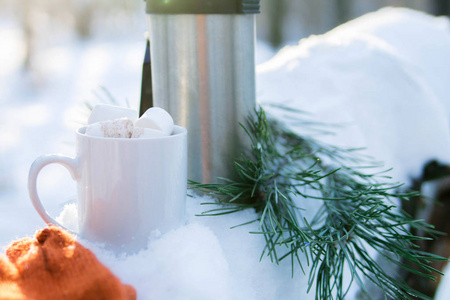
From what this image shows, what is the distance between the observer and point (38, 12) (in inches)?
152

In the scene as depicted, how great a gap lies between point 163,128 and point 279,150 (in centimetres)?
24

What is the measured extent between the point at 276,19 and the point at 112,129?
4.74m

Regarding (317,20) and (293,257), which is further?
(317,20)

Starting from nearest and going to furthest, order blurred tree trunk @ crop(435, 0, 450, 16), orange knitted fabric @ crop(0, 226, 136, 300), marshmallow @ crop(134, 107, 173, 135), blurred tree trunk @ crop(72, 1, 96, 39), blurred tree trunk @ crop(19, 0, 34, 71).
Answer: orange knitted fabric @ crop(0, 226, 136, 300)
marshmallow @ crop(134, 107, 173, 135)
blurred tree trunk @ crop(19, 0, 34, 71)
blurred tree trunk @ crop(435, 0, 450, 16)
blurred tree trunk @ crop(72, 1, 96, 39)

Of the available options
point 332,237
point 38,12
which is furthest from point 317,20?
point 332,237

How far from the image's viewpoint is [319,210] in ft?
1.91

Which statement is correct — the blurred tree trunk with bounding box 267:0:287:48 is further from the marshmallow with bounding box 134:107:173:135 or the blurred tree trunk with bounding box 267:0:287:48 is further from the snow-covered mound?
the marshmallow with bounding box 134:107:173:135

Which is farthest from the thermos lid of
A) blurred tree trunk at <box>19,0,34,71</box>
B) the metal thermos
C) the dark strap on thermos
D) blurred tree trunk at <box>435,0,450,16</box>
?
blurred tree trunk at <box>435,0,450,16</box>

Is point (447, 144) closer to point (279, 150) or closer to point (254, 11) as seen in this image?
point (279, 150)

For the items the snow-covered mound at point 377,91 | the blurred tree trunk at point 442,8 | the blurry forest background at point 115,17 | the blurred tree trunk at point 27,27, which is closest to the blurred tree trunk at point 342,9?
the blurry forest background at point 115,17

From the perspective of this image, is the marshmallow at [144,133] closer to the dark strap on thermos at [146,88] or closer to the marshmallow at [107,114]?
the marshmallow at [107,114]

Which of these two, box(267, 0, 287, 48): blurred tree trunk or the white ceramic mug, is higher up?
box(267, 0, 287, 48): blurred tree trunk

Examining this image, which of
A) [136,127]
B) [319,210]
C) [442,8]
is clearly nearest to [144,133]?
[136,127]

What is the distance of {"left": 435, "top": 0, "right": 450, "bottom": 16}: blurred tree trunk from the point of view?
355cm
